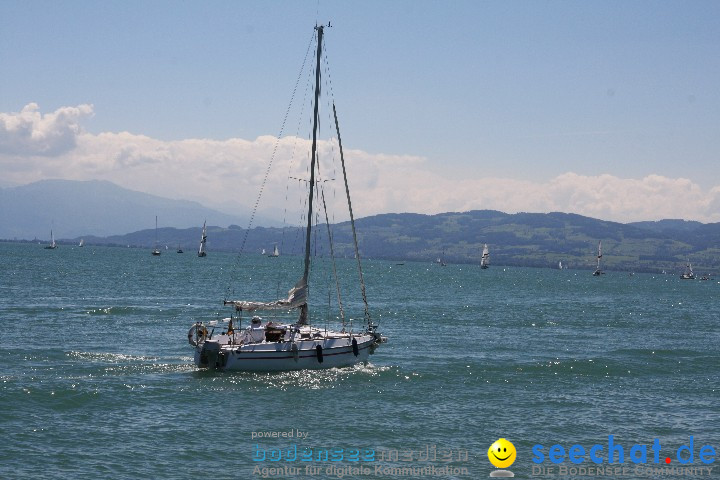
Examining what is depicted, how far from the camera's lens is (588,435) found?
34.7 meters

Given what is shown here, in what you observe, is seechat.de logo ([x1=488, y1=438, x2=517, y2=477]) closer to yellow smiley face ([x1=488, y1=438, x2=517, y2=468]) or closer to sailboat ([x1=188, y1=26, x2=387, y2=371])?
yellow smiley face ([x1=488, y1=438, x2=517, y2=468])

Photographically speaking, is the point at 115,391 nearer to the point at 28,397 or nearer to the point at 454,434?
the point at 28,397

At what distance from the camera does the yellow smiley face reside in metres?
30.2

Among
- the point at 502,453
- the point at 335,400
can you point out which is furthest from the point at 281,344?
the point at 502,453

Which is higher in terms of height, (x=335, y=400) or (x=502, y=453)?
(x=335, y=400)

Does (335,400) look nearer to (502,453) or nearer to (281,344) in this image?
(281,344)

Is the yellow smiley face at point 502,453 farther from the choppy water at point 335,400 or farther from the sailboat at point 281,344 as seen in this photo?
the sailboat at point 281,344

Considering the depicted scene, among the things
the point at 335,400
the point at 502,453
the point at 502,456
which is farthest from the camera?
the point at 335,400

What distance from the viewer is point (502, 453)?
31.0 meters

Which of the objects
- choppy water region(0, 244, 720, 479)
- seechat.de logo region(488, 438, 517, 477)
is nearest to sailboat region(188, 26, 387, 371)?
choppy water region(0, 244, 720, 479)

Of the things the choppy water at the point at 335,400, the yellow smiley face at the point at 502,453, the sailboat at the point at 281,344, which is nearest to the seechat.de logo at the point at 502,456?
the yellow smiley face at the point at 502,453

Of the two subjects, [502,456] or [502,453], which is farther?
[502,453]

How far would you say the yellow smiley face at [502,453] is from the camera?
3019 centimetres

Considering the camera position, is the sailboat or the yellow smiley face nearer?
the yellow smiley face
